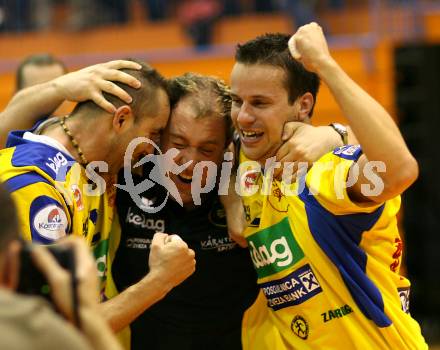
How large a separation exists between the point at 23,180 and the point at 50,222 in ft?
0.74

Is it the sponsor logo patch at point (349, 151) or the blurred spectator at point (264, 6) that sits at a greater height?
the sponsor logo patch at point (349, 151)

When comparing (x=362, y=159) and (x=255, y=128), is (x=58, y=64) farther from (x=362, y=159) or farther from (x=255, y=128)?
(x=362, y=159)

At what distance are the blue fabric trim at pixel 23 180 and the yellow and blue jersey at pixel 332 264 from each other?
1.10 m

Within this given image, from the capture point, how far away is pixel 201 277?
14.8 feet

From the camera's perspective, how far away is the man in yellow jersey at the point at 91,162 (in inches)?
147

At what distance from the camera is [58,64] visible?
6613 mm

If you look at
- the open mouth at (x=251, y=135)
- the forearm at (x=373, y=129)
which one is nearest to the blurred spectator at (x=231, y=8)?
the open mouth at (x=251, y=135)

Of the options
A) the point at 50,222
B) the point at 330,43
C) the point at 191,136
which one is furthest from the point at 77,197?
the point at 330,43

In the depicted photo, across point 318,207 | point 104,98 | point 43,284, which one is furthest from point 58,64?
point 43,284

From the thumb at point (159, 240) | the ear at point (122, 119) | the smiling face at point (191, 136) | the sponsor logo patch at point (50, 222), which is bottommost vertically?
the thumb at point (159, 240)

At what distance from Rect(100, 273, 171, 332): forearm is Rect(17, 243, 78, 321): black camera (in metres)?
1.13

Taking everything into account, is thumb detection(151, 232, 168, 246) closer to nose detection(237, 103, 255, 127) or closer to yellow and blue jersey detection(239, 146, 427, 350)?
yellow and blue jersey detection(239, 146, 427, 350)

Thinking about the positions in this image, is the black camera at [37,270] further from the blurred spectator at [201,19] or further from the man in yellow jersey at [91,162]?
the blurred spectator at [201,19]

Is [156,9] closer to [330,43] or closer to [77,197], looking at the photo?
[330,43]
